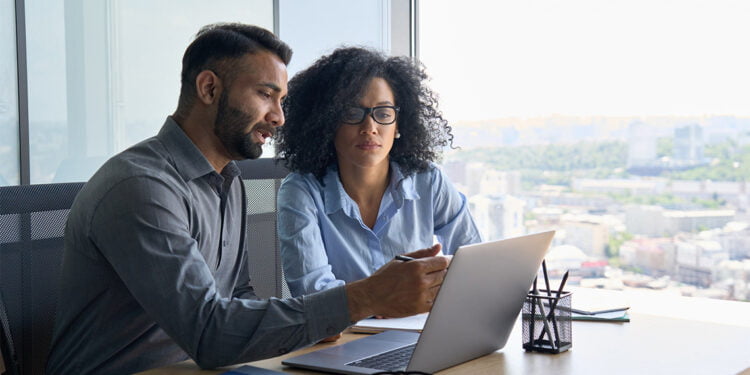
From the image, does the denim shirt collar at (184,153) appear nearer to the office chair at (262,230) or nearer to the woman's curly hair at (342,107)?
the office chair at (262,230)

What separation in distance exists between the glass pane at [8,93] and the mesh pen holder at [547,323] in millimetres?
1502

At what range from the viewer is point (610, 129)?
336 cm

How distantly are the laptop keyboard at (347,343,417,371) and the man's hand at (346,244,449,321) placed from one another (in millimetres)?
72

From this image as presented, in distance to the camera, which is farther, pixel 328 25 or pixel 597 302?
pixel 328 25

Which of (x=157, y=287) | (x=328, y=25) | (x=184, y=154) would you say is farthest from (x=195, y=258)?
(x=328, y=25)

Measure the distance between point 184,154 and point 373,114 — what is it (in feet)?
2.33

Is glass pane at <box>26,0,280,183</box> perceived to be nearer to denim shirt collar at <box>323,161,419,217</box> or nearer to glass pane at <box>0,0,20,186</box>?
glass pane at <box>0,0,20,186</box>

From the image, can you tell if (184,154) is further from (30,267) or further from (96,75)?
(96,75)

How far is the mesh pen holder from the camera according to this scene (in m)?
1.37

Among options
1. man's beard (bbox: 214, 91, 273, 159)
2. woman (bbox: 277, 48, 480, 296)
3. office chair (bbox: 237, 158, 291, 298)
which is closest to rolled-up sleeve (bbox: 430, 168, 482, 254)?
woman (bbox: 277, 48, 480, 296)

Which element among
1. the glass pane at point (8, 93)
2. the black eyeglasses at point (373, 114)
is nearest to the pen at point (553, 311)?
the black eyeglasses at point (373, 114)

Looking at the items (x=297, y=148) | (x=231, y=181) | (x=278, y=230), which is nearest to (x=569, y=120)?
(x=297, y=148)

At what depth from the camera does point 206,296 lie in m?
1.26

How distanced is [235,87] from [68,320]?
57cm
